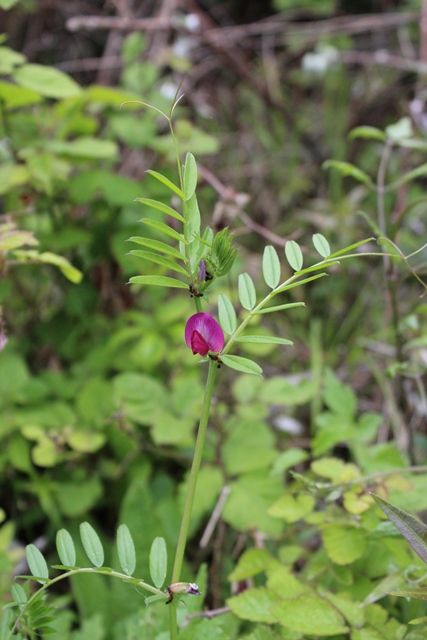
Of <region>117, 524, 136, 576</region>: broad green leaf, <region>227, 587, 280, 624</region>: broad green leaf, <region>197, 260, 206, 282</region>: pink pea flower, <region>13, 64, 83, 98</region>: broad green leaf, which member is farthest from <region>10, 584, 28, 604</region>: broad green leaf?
<region>13, 64, 83, 98</region>: broad green leaf

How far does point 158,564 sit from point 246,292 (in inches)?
10.8

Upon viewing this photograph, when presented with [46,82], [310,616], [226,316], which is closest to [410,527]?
[310,616]

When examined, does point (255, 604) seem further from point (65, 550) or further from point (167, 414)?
point (167, 414)

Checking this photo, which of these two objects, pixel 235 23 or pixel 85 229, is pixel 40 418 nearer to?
pixel 85 229

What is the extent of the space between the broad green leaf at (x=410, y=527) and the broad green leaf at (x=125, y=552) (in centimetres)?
24

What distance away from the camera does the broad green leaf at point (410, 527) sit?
549 mm

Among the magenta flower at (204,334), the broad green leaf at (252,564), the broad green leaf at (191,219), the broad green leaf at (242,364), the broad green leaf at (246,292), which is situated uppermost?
the broad green leaf at (191,219)

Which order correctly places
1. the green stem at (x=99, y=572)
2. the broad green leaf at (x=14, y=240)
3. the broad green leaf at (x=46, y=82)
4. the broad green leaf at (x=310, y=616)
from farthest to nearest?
the broad green leaf at (x=46, y=82) → the broad green leaf at (x=14, y=240) → the broad green leaf at (x=310, y=616) → the green stem at (x=99, y=572)

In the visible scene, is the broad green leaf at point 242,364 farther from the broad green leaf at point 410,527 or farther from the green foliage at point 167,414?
the broad green leaf at point 410,527

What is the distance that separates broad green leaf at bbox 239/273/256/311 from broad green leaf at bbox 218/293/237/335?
2 cm

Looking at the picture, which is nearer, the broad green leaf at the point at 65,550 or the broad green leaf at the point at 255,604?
the broad green leaf at the point at 65,550

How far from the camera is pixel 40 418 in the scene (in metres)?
1.16

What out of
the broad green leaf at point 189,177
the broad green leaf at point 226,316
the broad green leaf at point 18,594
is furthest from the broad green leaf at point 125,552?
the broad green leaf at point 189,177

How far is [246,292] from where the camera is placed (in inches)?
→ 23.5
